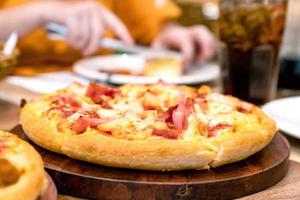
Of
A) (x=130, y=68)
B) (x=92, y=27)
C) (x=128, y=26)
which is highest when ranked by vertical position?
(x=92, y=27)

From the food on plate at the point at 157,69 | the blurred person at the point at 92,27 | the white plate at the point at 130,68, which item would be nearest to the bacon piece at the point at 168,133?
the white plate at the point at 130,68

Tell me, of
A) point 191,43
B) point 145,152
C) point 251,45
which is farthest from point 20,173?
point 191,43

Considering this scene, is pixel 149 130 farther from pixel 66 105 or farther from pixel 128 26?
pixel 128 26

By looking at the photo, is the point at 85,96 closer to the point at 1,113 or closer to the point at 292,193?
the point at 1,113

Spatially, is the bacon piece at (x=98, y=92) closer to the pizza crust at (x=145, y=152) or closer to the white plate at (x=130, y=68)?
the pizza crust at (x=145, y=152)

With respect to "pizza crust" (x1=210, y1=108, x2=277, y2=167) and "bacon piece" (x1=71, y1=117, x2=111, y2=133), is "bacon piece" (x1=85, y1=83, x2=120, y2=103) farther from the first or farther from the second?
"pizza crust" (x1=210, y1=108, x2=277, y2=167)
